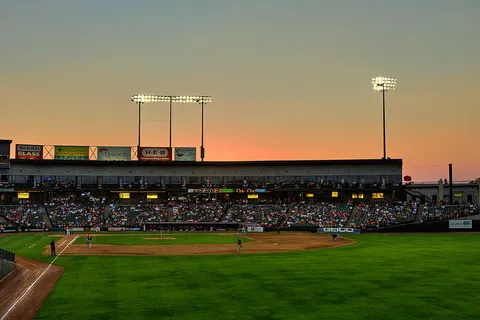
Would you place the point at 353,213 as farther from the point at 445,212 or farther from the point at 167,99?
the point at 167,99

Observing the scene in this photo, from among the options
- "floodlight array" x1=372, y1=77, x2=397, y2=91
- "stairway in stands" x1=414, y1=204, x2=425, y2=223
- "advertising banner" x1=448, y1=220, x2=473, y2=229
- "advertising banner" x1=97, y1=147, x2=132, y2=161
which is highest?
"floodlight array" x1=372, y1=77, x2=397, y2=91

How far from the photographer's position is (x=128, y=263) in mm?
41719

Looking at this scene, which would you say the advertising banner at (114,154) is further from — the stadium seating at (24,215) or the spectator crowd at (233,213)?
the stadium seating at (24,215)

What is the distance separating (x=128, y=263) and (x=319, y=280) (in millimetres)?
17464

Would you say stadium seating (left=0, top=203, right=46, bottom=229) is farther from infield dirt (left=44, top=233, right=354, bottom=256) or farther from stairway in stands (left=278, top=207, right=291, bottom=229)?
stairway in stands (left=278, top=207, right=291, bottom=229)

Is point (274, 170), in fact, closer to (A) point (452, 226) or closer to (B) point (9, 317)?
(A) point (452, 226)

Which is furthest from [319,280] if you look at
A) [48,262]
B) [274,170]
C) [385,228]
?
[274,170]

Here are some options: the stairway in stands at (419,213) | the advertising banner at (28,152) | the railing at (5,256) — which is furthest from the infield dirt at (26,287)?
the advertising banner at (28,152)

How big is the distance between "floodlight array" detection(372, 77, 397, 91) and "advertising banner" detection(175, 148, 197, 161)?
40445 millimetres

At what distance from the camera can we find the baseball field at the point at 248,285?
23.1 m

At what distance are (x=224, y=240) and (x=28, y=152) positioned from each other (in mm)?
55884

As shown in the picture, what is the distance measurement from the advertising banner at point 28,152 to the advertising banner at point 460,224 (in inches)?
3104

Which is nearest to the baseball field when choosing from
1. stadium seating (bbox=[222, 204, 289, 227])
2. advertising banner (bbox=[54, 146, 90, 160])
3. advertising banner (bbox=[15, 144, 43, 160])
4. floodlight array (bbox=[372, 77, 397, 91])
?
stadium seating (bbox=[222, 204, 289, 227])

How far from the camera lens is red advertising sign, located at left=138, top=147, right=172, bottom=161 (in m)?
108
